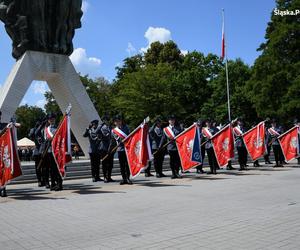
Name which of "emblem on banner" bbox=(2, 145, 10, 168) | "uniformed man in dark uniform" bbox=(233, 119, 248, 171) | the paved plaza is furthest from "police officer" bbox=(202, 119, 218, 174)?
"emblem on banner" bbox=(2, 145, 10, 168)

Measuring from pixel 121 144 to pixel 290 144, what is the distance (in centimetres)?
916

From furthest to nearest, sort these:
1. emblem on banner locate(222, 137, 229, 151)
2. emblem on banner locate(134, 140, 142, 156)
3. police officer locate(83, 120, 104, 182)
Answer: emblem on banner locate(222, 137, 229, 151)
police officer locate(83, 120, 104, 182)
emblem on banner locate(134, 140, 142, 156)

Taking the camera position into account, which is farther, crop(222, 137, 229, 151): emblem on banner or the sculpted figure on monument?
the sculpted figure on monument

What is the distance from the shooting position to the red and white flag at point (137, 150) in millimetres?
12281

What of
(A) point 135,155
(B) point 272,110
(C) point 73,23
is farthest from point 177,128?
(B) point 272,110

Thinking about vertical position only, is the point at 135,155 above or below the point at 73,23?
below

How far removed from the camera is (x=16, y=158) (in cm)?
1027

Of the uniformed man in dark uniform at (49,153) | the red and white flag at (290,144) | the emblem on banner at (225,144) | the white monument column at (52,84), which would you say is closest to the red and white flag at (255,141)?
the red and white flag at (290,144)

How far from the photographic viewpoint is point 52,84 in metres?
23.8

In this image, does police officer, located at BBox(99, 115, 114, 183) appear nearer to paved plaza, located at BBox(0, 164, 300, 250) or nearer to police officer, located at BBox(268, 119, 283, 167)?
paved plaza, located at BBox(0, 164, 300, 250)

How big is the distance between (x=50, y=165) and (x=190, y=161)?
467cm

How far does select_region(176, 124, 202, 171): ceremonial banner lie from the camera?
1394 centimetres

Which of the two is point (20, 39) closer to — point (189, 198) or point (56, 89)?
point (56, 89)

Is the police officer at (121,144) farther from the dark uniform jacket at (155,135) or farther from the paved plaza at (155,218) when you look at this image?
the dark uniform jacket at (155,135)
